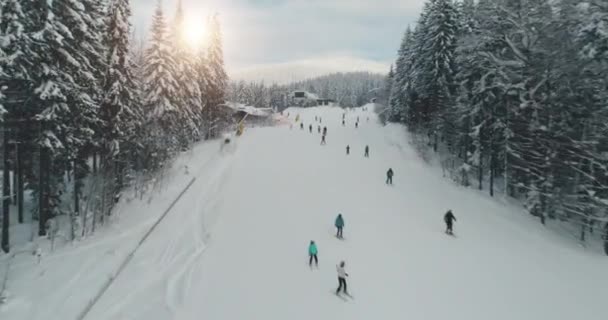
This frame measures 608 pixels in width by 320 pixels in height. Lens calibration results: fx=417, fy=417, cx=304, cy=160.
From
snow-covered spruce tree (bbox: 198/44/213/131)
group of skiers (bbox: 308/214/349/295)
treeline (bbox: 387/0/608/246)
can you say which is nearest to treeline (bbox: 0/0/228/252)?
snow-covered spruce tree (bbox: 198/44/213/131)

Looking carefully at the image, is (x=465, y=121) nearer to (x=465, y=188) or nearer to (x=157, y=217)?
(x=465, y=188)

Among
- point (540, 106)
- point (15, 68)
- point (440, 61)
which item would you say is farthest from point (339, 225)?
point (440, 61)

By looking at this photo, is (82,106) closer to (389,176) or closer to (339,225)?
(339,225)

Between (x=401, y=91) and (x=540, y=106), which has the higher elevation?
(x=401, y=91)

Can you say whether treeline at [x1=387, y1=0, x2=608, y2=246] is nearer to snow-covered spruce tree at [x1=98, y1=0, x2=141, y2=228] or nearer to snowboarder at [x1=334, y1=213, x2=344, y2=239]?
snowboarder at [x1=334, y1=213, x2=344, y2=239]

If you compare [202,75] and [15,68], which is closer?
[15,68]

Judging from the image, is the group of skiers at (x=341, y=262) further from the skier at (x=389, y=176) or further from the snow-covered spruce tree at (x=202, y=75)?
the snow-covered spruce tree at (x=202, y=75)

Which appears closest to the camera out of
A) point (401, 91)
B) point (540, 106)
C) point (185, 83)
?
point (540, 106)
